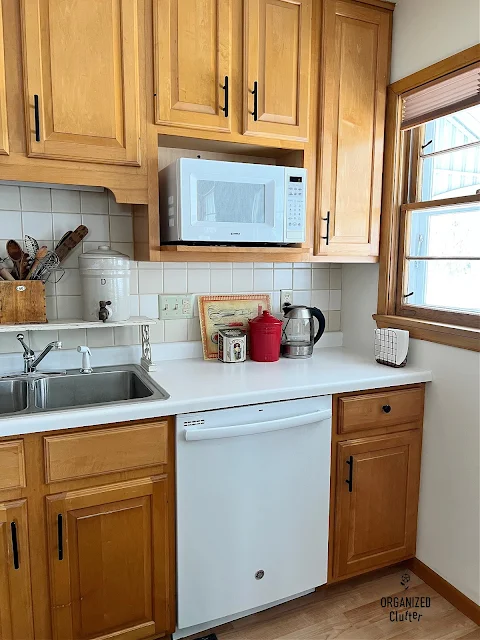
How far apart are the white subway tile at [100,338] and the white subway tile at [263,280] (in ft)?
2.31

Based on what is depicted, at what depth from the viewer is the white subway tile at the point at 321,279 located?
7.86ft

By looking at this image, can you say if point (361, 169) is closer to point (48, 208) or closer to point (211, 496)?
point (48, 208)

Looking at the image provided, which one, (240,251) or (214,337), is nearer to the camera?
(240,251)

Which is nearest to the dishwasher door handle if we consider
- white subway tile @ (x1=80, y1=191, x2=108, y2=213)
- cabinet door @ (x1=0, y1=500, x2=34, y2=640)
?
cabinet door @ (x1=0, y1=500, x2=34, y2=640)

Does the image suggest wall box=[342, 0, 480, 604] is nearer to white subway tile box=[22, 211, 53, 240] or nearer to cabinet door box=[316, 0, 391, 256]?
cabinet door box=[316, 0, 391, 256]

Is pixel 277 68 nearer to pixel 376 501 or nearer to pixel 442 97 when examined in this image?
pixel 442 97

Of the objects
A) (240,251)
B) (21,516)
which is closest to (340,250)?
(240,251)

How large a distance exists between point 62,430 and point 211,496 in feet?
1.80

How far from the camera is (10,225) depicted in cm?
179

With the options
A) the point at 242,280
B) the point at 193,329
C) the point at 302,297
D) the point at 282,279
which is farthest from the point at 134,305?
the point at 302,297

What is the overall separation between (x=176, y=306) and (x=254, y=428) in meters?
0.72

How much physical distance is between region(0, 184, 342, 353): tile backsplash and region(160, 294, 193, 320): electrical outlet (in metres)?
0.02

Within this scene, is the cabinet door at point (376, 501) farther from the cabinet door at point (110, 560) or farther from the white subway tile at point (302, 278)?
the white subway tile at point (302, 278)

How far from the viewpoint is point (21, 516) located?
4.58 ft
